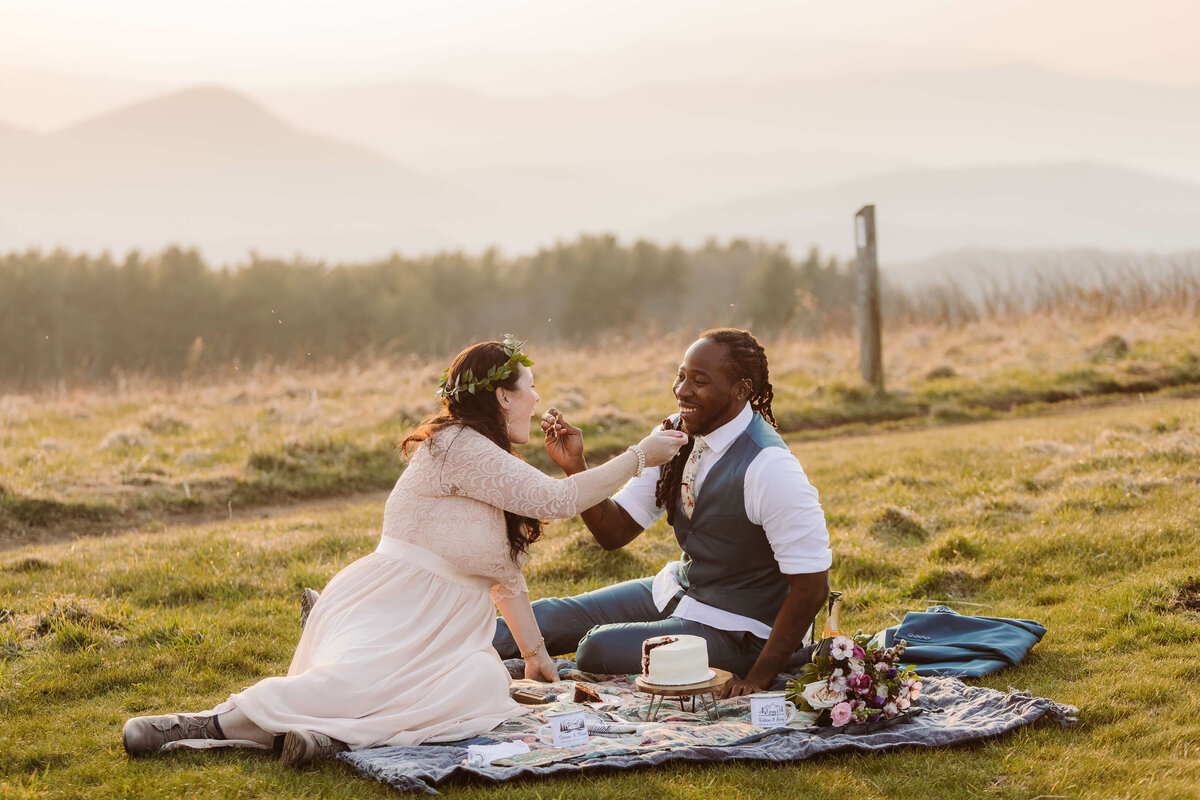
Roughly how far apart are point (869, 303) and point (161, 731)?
12190mm

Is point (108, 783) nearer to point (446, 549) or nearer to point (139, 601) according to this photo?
point (446, 549)

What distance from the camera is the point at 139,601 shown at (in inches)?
275

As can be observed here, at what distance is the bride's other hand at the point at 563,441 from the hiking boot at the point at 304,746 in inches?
61.4

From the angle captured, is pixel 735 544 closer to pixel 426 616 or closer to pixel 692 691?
pixel 692 691

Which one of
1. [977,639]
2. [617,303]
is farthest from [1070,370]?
[617,303]

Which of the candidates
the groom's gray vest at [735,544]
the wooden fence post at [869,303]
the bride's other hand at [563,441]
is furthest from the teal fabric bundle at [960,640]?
the wooden fence post at [869,303]

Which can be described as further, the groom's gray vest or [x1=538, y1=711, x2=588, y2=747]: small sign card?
the groom's gray vest

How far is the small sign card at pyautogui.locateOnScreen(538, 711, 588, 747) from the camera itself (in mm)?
4430

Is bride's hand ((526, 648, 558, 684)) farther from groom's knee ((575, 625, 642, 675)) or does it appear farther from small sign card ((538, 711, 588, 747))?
small sign card ((538, 711, 588, 747))

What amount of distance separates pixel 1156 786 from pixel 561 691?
248 cm

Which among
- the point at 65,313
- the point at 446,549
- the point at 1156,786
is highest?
the point at 65,313

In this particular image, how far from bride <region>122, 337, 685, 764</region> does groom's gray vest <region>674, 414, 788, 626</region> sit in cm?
29

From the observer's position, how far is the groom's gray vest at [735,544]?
16.0ft

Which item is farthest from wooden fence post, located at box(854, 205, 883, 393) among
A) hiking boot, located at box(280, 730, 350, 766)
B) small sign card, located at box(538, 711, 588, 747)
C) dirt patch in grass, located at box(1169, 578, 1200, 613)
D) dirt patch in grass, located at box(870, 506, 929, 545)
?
hiking boot, located at box(280, 730, 350, 766)
